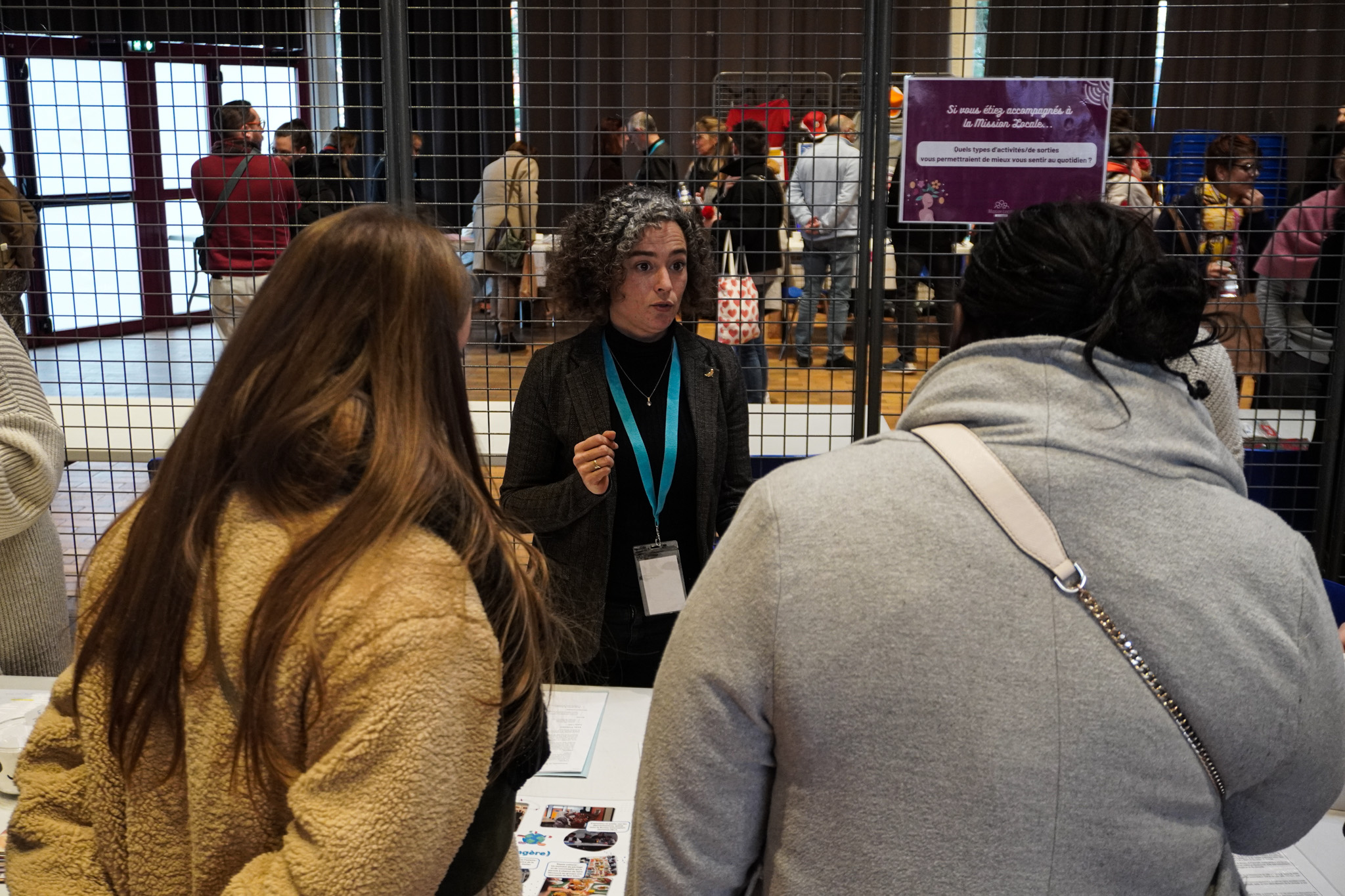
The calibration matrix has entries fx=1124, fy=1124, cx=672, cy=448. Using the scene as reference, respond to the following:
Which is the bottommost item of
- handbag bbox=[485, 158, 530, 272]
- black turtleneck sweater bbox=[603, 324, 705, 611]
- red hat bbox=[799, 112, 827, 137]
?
black turtleneck sweater bbox=[603, 324, 705, 611]

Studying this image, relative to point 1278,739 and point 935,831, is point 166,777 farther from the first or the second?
point 1278,739

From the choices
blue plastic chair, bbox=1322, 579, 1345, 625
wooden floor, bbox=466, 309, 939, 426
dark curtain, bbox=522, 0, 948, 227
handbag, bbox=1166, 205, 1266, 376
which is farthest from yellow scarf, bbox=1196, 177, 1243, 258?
dark curtain, bbox=522, 0, 948, 227

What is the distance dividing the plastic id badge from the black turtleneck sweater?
0.05 m

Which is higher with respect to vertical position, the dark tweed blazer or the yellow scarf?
the yellow scarf

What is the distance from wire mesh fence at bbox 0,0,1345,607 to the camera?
3020 millimetres

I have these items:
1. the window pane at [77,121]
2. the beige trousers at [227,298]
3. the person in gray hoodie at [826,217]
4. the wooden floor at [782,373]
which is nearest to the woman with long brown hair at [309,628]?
the beige trousers at [227,298]

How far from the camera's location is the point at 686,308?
102 inches

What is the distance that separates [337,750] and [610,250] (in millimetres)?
1686

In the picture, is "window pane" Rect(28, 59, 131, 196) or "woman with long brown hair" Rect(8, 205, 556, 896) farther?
"window pane" Rect(28, 59, 131, 196)

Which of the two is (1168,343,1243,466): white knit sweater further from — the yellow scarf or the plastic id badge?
the yellow scarf

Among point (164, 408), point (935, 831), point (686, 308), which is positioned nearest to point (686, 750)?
point (935, 831)

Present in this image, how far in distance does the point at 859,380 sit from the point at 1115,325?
2122mm

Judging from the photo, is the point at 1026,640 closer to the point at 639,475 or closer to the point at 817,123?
the point at 639,475

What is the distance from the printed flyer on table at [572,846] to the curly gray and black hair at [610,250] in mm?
1146
